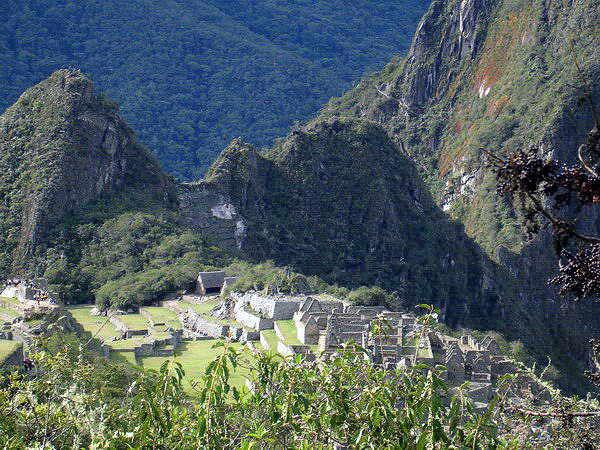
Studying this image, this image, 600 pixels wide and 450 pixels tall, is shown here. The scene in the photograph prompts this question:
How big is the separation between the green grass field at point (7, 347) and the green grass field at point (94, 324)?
11932 mm

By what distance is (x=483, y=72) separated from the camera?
5221 inches

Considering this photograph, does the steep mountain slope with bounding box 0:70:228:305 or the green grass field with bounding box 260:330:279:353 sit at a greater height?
the steep mountain slope with bounding box 0:70:228:305

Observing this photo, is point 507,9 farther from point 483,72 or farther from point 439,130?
point 439,130

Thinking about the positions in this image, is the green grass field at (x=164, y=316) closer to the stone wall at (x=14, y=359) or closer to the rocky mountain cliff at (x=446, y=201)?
the stone wall at (x=14, y=359)

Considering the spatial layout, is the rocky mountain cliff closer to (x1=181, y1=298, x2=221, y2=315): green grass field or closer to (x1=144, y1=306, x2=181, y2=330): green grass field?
(x1=181, y1=298, x2=221, y2=315): green grass field

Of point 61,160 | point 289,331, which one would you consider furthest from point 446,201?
point 289,331

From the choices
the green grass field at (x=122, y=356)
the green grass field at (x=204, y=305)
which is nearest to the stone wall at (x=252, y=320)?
the green grass field at (x=204, y=305)

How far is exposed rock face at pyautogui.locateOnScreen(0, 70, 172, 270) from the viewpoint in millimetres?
72800

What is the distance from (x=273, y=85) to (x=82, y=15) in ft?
99.7

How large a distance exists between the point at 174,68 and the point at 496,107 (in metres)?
61.0

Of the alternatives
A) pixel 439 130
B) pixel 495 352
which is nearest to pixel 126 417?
pixel 495 352

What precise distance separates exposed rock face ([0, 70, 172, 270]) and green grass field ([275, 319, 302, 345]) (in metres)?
31.1

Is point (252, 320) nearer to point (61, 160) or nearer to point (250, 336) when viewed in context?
point (250, 336)

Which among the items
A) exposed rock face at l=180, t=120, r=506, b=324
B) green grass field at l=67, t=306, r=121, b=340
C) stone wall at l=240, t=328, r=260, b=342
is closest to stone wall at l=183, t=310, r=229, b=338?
stone wall at l=240, t=328, r=260, b=342
